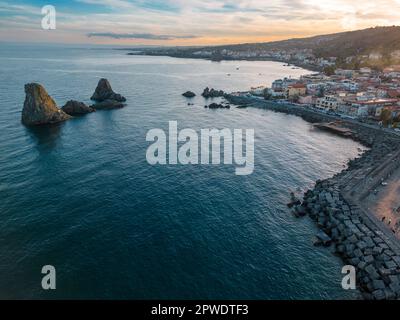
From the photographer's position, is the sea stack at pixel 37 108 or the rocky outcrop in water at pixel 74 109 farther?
the rocky outcrop in water at pixel 74 109

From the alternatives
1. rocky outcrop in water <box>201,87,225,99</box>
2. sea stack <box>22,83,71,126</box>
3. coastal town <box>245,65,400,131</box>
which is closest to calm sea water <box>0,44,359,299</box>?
sea stack <box>22,83,71,126</box>

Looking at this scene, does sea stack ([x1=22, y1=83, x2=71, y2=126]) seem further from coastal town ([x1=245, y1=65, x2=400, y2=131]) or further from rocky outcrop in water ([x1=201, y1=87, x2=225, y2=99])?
coastal town ([x1=245, y1=65, x2=400, y2=131])

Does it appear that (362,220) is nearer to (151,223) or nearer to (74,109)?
(151,223)

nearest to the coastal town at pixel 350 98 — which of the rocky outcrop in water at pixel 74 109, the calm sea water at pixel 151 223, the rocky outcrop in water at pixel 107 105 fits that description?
the calm sea water at pixel 151 223

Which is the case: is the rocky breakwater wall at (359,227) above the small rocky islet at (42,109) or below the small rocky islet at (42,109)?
below

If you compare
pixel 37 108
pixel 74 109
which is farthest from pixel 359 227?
pixel 74 109

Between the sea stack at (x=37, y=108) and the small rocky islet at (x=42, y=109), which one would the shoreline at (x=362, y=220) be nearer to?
the sea stack at (x=37, y=108)

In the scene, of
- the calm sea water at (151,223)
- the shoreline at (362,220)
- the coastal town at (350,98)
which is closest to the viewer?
the calm sea water at (151,223)
